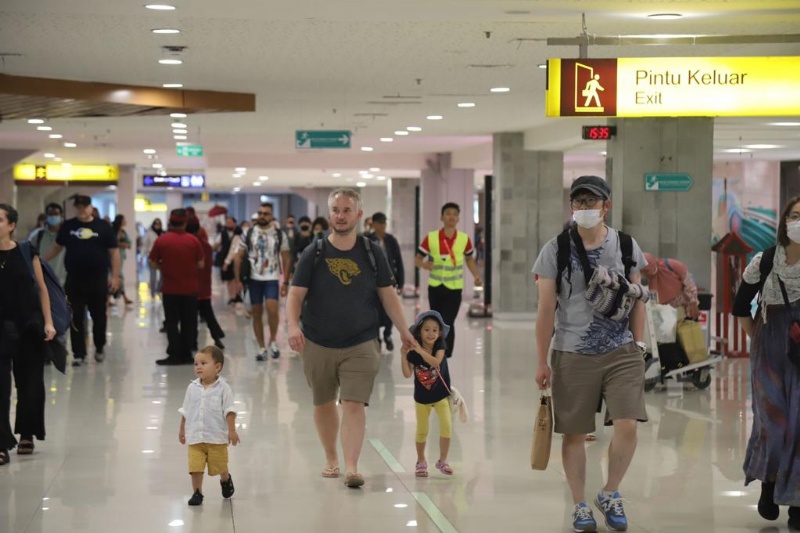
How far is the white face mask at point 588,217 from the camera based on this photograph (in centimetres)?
610

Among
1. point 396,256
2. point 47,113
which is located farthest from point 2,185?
point 396,256

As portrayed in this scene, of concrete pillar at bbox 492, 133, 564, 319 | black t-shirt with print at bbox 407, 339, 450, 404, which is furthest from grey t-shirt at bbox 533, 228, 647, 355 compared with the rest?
concrete pillar at bbox 492, 133, 564, 319

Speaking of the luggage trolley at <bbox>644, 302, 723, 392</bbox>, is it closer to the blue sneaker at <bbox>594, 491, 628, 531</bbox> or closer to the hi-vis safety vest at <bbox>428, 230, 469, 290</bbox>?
the hi-vis safety vest at <bbox>428, 230, 469, 290</bbox>

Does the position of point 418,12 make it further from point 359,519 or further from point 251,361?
point 251,361

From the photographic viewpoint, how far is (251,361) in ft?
46.0

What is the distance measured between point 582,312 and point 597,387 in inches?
14.9

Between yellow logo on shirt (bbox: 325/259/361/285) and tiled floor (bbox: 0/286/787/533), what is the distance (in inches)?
47.2

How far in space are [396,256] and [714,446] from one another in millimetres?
7035

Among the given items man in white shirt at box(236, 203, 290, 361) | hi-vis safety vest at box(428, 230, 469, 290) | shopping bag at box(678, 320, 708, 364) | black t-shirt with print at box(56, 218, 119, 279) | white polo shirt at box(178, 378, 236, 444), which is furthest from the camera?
man in white shirt at box(236, 203, 290, 361)

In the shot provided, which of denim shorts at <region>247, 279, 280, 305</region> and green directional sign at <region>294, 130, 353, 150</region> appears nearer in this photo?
denim shorts at <region>247, 279, 280, 305</region>

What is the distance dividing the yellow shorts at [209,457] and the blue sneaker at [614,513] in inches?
79.7

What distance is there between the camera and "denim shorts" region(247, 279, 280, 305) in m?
13.8

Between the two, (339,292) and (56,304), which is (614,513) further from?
(56,304)

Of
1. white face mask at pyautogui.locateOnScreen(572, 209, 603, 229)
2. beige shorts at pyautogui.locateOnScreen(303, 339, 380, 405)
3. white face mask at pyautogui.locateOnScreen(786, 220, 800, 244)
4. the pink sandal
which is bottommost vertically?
the pink sandal
